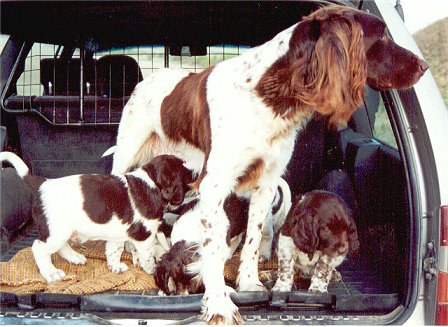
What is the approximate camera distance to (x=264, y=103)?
300 centimetres

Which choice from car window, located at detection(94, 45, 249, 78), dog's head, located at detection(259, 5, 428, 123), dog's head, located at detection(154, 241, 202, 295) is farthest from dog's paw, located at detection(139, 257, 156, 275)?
car window, located at detection(94, 45, 249, 78)

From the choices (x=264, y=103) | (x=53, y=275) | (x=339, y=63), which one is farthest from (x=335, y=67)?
(x=53, y=275)

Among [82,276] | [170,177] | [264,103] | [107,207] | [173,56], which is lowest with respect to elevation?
[82,276]

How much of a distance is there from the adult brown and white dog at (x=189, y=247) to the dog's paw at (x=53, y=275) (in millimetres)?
523

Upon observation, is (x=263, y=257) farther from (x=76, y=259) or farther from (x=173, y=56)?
(x=173, y=56)

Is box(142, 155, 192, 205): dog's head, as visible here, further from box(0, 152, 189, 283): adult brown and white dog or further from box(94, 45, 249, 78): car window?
box(94, 45, 249, 78): car window

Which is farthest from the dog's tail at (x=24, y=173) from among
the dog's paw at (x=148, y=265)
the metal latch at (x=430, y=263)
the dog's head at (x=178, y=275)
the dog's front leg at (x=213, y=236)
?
the metal latch at (x=430, y=263)

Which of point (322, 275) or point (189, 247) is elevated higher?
point (189, 247)

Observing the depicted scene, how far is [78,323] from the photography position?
8.60ft

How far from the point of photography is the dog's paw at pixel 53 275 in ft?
11.0

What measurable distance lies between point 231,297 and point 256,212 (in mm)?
617

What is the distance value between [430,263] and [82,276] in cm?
180

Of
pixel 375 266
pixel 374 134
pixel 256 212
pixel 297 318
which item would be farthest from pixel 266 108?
pixel 374 134

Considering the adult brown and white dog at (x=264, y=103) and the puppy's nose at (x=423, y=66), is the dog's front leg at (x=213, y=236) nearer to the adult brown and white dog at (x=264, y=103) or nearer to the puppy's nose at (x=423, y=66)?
the adult brown and white dog at (x=264, y=103)
